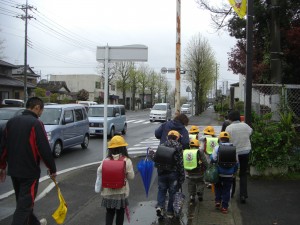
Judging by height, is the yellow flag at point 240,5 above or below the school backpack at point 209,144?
above

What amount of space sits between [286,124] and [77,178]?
207 inches

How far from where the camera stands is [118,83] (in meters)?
82.7

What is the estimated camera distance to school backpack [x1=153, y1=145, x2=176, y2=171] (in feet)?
18.3

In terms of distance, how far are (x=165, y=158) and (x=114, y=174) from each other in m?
1.11

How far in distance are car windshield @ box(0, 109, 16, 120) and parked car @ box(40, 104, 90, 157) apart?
106 centimetres

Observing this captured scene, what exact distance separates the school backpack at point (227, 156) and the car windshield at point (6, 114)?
9649 millimetres

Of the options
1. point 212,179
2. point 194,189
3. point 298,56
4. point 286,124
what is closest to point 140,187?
point 194,189

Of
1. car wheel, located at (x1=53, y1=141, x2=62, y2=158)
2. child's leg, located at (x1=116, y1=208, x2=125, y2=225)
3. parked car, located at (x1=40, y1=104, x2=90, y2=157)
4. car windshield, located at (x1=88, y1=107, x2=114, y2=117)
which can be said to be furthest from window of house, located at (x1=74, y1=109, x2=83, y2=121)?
child's leg, located at (x1=116, y1=208, x2=125, y2=225)

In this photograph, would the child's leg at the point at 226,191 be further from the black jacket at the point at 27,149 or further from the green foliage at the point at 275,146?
the black jacket at the point at 27,149

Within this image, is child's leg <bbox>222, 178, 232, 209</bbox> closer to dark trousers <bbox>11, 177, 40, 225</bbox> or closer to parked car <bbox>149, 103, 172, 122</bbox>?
dark trousers <bbox>11, 177, 40, 225</bbox>

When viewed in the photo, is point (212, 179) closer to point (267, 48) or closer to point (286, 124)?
point (286, 124)

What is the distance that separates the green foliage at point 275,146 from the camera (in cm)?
885

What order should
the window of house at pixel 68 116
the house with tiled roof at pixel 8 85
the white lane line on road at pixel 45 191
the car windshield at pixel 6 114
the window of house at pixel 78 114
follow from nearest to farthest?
the white lane line on road at pixel 45 191 → the car windshield at pixel 6 114 → the window of house at pixel 68 116 → the window of house at pixel 78 114 → the house with tiled roof at pixel 8 85

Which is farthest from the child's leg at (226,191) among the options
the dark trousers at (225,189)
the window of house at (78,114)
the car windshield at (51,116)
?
the window of house at (78,114)
